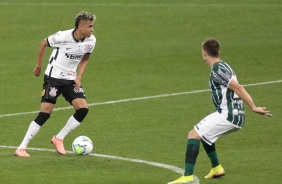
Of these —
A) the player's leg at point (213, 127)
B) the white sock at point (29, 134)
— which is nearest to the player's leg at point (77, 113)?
the white sock at point (29, 134)

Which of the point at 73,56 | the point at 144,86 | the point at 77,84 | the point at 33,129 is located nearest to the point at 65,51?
the point at 73,56

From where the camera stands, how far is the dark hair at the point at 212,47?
1432cm

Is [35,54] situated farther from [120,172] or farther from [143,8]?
[120,172]

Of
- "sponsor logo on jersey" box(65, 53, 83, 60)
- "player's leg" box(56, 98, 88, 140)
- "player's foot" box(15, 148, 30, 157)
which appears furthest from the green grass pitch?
"sponsor logo on jersey" box(65, 53, 83, 60)

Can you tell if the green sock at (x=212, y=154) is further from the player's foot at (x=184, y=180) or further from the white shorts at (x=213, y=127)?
the player's foot at (x=184, y=180)

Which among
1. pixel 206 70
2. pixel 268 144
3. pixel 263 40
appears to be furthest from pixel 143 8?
pixel 268 144

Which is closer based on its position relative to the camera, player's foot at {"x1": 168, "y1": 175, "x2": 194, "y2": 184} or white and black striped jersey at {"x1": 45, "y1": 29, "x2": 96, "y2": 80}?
player's foot at {"x1": 168, "y1": 175, "x2": 194, "y2": 184}

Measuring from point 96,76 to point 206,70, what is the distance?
3142mm

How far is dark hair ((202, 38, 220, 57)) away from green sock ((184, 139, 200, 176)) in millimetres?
1266

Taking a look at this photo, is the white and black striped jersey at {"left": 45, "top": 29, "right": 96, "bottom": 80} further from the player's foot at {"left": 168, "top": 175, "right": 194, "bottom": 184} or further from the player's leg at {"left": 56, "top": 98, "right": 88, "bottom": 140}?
the player's foot at {"left": 168, "top": 175, "right": 194, "bottom": 184}

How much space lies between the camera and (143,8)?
126 ft

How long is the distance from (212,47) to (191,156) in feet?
5.17

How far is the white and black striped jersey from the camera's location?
1717 centimetres

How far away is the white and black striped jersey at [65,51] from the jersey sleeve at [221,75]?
351cm
